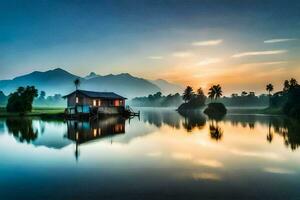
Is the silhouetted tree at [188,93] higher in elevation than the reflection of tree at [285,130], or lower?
higher

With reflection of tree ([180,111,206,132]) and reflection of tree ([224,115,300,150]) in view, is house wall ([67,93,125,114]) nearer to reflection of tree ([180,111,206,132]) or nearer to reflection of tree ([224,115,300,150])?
reflection of tree ([180,111,206,132])

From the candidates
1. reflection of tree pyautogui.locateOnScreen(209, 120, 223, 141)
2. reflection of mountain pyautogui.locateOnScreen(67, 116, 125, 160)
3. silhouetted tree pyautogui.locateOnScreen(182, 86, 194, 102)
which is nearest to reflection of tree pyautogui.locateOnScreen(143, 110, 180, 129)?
reflection of tree pyautogui.locateOnScreen(209, 120, 223, 141)

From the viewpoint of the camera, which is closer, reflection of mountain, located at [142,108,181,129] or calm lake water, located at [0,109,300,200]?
calm lake water, located at [0,109,300,200]

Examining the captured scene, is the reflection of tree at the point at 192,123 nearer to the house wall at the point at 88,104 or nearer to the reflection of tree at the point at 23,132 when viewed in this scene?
the house wall at the point at 88,104

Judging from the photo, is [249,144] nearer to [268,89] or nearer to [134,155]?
[134,155]

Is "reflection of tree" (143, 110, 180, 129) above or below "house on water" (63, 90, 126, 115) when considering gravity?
below

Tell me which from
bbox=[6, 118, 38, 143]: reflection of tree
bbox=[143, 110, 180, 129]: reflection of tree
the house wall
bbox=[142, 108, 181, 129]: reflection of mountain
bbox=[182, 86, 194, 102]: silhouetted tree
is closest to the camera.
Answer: bbox=[6, 118, 38, 143]: reflection of tree

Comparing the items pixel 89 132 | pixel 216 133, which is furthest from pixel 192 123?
pixel 89 132

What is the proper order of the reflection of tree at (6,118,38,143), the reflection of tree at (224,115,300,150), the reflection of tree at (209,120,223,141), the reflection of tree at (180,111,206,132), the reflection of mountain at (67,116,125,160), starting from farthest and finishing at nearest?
the reflection of tree at (180,111,206,132)
the reflection of tree at (209,120,223,141)
the reflection of tree at (6,118,38,143)
the reflection of mountain at (67,116,125,160)
the reflection of tree at (224,115,300,150)

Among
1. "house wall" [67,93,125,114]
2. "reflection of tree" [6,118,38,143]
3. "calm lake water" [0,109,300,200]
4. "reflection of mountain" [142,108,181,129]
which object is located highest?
"house wall" [67,93,125,114]

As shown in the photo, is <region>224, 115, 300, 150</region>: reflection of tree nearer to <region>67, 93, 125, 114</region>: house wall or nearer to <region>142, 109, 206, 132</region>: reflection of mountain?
<region>142, 109, 206, 132</region>: reflection of mountain

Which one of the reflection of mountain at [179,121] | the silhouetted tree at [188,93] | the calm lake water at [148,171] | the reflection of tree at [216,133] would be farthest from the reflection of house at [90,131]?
the silhouetted tree at [188,93]

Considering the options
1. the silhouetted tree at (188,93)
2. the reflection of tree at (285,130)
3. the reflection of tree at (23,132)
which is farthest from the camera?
the silhouetted tree at (188,93)

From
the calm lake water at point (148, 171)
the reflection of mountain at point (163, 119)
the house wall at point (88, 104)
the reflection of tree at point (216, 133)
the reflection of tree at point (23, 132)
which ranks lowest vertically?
the reflection of mountain at point (163, 119)
